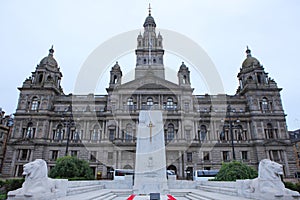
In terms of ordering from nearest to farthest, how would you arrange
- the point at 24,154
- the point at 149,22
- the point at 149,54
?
the point at 24,154 < the point at 149,54 < the point at 149,22

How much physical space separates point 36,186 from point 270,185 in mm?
9554

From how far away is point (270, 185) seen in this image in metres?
8.42

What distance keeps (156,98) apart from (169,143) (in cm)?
948

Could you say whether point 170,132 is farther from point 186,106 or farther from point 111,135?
point 111,135

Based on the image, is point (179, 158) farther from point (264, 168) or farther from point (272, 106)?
point (264, 168)

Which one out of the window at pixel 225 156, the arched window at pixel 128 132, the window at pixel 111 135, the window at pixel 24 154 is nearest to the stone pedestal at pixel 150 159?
the arched window at pixel 128 132

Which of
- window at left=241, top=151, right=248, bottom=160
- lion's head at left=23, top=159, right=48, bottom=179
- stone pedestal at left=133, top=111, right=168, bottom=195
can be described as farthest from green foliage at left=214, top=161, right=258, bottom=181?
window at left=241, top=151, right=248, bottom=160

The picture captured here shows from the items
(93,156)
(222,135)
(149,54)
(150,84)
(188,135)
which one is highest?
(149,54)

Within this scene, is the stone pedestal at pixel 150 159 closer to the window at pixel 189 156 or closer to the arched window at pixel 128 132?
the arched window at pixel 128 132

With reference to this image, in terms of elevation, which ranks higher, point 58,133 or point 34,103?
point 34,103

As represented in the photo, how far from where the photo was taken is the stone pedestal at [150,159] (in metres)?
14.8

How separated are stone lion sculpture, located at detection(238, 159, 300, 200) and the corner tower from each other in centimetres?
4002

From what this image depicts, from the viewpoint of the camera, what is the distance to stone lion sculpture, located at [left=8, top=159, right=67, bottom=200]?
7.79m

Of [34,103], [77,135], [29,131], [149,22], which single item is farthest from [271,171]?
[149,22]
